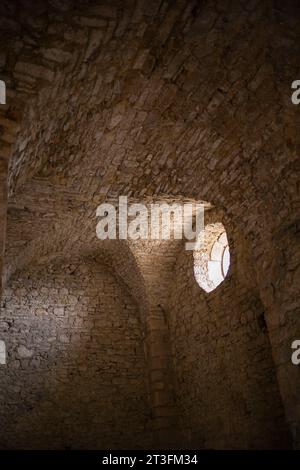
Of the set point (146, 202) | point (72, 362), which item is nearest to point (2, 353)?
point (72, 362)

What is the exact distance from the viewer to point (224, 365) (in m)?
5.78

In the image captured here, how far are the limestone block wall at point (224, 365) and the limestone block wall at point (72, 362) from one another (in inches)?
34.8

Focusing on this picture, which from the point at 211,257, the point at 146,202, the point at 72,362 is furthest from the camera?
the point at 72,362

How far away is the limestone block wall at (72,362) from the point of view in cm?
659

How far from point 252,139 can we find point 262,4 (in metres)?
1.28

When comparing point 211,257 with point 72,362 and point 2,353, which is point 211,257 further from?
point 2,353

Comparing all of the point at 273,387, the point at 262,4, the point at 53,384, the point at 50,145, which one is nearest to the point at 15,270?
the point at 53,384

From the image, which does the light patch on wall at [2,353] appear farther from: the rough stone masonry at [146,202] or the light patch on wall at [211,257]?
the light patch on wall at [211,257]

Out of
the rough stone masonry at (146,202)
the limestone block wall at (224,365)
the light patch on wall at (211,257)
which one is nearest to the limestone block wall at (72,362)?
the rough stone masonry at (146,202)

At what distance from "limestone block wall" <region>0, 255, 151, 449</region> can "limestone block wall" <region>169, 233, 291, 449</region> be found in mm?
884

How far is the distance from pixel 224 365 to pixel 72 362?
9.13 ft

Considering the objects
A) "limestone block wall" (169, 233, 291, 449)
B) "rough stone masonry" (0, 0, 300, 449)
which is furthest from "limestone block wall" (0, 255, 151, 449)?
"limestone block wall" (169, 233, 291, 449)

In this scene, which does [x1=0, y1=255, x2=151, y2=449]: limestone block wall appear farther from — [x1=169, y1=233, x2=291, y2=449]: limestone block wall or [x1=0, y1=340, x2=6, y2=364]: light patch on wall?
[x1=169, y1=233, x2=291, y2=449]: limestone block wall

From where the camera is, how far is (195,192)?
5.75 meters
